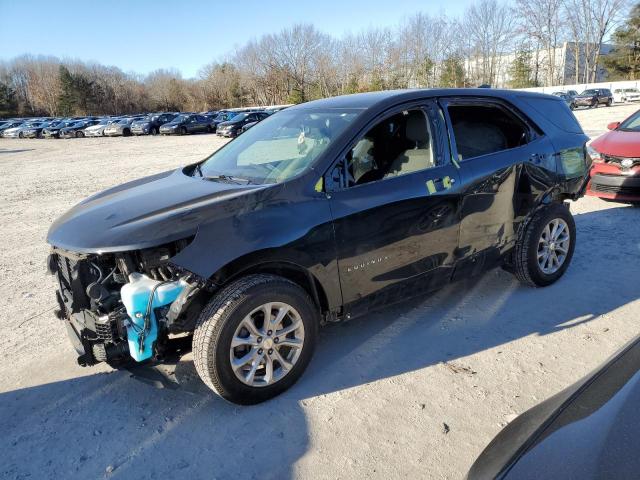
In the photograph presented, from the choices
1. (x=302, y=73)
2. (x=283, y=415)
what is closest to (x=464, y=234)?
(x=283, y=415)

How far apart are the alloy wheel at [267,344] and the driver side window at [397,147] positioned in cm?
119

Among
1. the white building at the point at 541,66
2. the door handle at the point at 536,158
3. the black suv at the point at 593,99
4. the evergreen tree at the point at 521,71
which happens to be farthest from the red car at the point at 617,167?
the evergreen tree at the point at 521,71

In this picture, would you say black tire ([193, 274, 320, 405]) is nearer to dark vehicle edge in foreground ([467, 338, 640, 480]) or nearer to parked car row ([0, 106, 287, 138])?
dark vehicle edge in foreground ([467, 338, 640, 480])

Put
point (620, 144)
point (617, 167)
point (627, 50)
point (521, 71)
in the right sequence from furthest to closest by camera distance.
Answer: point (521, 71) < point (627, 50) < point (620, 144) < point (617, 167)

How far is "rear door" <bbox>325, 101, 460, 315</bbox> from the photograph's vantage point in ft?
10.4

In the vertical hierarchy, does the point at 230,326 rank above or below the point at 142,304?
below

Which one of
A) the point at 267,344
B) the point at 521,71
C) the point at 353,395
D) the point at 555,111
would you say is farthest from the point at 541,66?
the point at 267,344

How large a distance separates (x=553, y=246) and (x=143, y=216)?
143 inches

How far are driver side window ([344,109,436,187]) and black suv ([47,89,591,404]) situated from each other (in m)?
0.01

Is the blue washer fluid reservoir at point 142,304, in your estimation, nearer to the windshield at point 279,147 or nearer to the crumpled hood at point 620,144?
the windshield at point 279,147

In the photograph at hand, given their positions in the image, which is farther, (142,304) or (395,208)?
(395,208)

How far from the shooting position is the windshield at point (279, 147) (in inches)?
130

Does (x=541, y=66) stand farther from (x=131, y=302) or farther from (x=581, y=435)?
(x=581, y=435)

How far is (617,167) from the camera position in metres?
7.14
